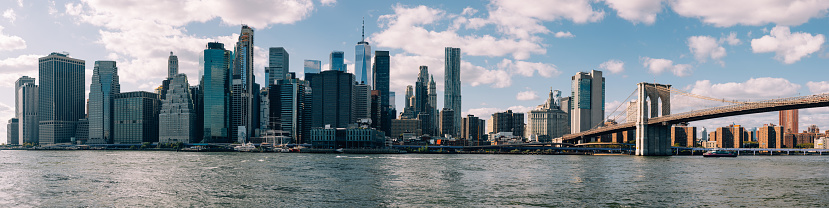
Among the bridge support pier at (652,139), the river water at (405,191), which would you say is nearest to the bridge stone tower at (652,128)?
the bridge support pier at (652,139)

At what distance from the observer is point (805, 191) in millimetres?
46125

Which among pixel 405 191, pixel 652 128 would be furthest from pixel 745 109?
pixel 405 191

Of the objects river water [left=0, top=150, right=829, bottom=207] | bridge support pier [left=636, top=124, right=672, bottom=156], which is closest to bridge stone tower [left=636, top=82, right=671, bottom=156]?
bridge support pier [left=636, top=124, right=672, bottom=156]

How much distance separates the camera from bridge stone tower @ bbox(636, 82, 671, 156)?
128750 mm

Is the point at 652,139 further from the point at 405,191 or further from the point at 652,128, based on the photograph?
the point at 405,191

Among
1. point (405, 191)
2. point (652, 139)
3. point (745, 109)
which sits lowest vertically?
point (405, 191)

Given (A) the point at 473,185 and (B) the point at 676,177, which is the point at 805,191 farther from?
(A) the point at 473,185

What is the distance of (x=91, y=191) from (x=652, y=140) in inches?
4479

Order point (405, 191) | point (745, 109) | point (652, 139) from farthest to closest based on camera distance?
point (652, 139) → point (745, 109) → point (405, 191)

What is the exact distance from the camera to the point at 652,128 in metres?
130

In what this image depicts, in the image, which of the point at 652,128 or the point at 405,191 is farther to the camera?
the point at 652,128

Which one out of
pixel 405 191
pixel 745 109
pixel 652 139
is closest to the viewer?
pixel 405 191

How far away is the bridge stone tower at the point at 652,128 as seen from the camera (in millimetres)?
128750

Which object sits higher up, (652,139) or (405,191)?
(652,139)
